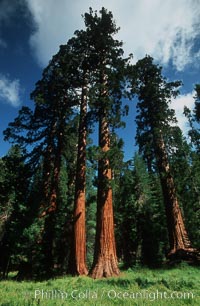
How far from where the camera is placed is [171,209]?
15.5 metres

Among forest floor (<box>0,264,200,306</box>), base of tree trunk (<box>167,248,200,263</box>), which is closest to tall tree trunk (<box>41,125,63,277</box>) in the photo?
forest floor (<box>0,264,200,306</box>)

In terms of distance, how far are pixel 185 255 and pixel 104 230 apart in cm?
639

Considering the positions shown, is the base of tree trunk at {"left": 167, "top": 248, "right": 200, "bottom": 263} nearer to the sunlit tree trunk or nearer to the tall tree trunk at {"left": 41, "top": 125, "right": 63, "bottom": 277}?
the sunlit tree trunk

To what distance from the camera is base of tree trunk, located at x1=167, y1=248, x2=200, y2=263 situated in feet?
44.5

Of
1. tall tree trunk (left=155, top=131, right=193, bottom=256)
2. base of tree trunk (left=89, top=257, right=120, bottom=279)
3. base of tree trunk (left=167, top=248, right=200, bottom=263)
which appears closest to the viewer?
base of tree trunk (left=89, top=257, right=120, bottom=279)

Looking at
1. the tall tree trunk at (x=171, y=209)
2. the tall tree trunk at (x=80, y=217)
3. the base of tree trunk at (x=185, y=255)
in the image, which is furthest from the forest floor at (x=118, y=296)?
the tall tree trunk at (x=171, y=209)

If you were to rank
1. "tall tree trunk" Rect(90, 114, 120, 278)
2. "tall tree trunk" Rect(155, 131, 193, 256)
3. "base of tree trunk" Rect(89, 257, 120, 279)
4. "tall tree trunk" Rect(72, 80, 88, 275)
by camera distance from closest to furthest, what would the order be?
"base of tree trunk" Rect(89, 257, 120, 279) → "tall tree trunk" Rect(90, 114, 120, 278) → "tall tree trunk" Rect(72, 80, 88, 275) → "tall tree trunk" Rect(155, 131, 193, 256)

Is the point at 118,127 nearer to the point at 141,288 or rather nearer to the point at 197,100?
the point at 141,288

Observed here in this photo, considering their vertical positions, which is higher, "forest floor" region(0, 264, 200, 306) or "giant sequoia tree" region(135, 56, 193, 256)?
"giant sequoia tree" region(135, 56, 193, 256)

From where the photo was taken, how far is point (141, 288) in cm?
661

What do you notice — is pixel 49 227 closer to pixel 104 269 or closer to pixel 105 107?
pixel 104 269

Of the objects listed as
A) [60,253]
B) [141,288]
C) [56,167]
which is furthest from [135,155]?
[141,288]

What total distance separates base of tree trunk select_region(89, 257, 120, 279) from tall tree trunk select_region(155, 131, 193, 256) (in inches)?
233

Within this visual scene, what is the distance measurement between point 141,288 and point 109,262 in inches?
132
